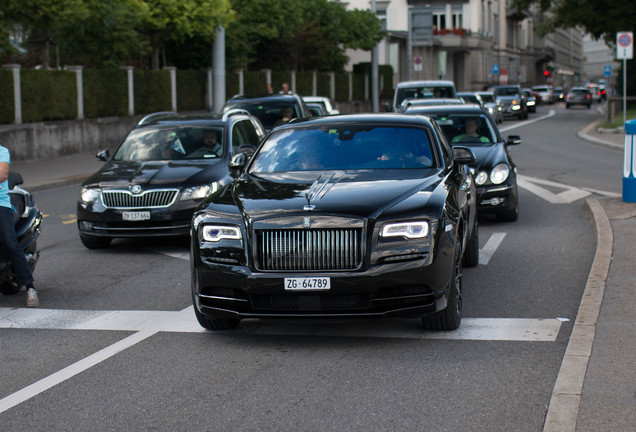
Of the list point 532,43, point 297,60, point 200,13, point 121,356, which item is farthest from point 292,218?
point 532,43

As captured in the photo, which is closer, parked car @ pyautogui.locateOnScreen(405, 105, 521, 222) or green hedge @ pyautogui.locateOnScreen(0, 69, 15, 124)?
parked car @ pyautogui.locateOnScreen(405, 105, 521, 222)

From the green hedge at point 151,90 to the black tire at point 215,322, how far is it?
26.4 metres

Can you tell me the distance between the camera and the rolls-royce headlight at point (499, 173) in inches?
527

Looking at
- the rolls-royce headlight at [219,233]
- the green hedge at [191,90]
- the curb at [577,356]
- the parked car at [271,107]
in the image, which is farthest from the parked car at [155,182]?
the green hedge at [191,90]

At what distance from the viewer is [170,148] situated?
12.8 metres

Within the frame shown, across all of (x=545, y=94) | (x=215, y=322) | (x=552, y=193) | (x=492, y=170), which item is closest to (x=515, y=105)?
(x=545, y=94)

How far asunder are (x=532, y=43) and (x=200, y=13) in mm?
98909

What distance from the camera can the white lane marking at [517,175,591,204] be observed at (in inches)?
643

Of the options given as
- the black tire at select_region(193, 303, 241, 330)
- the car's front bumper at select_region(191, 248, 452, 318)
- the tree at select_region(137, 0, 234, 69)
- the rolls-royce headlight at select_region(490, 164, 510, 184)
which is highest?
the tree at select_region(137, 0, 234, 69)

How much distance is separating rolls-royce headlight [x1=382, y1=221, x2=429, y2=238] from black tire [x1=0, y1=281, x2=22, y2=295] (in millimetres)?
3992

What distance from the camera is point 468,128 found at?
14.7 m

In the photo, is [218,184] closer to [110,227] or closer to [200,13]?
[110,227]

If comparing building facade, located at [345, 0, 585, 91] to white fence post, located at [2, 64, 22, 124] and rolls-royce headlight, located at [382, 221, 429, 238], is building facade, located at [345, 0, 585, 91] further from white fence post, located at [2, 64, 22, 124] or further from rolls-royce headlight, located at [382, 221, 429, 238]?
rolls-royce headlight, located at [382, 221, 429, 238]

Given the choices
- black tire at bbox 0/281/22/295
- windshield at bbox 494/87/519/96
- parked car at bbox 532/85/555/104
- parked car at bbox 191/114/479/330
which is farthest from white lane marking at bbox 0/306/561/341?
parked car at bbox 532/85/555/104
